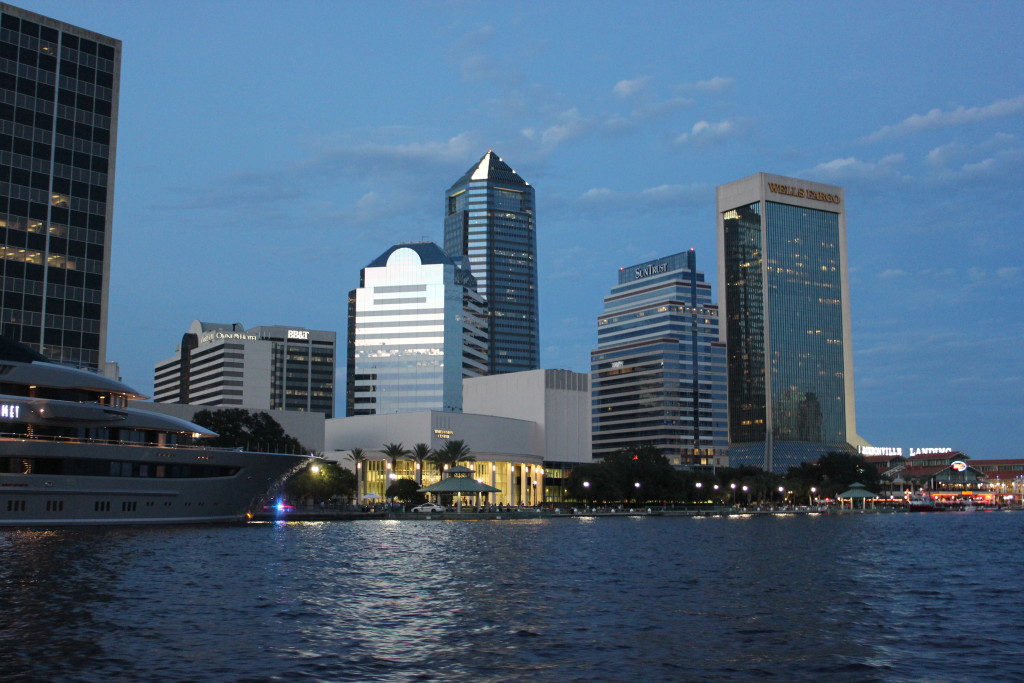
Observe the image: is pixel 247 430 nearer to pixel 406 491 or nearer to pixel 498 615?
pixel 406 491

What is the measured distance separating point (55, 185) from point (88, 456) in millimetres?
A: 63041

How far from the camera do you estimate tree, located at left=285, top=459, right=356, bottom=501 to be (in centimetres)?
17550

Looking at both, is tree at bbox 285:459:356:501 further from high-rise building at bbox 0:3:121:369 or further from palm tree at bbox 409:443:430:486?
high-rise building at bbox 0:3:121:369

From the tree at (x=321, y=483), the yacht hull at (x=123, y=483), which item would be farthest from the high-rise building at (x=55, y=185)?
the tree at (x=321, y=483)

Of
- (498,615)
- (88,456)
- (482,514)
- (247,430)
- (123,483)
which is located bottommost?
(482,514)

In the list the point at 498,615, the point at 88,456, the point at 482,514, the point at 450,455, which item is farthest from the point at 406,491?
the point at 498,615

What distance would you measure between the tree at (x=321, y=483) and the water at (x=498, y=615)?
103m

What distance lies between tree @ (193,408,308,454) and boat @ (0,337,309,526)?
69866mm

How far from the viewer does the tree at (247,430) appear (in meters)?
167

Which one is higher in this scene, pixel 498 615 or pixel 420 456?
pixel 420 456

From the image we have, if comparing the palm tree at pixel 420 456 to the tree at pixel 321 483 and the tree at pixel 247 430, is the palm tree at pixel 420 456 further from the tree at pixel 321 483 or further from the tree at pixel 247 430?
the tree at pixel 247 430

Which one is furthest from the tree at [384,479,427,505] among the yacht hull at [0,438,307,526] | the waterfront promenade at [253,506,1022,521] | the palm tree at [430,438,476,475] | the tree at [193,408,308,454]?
the yacht hull at [0,438,307,526]

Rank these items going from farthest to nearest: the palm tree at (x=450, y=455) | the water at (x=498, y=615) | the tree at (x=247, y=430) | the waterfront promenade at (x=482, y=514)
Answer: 1. the palm tree at (x=450, y=455)
2. the tree at (x=247, y=430)
3. the waterfront promenade at (x=482, y=514)
4. the water at (x=498, y=615)

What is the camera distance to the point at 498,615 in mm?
38156
